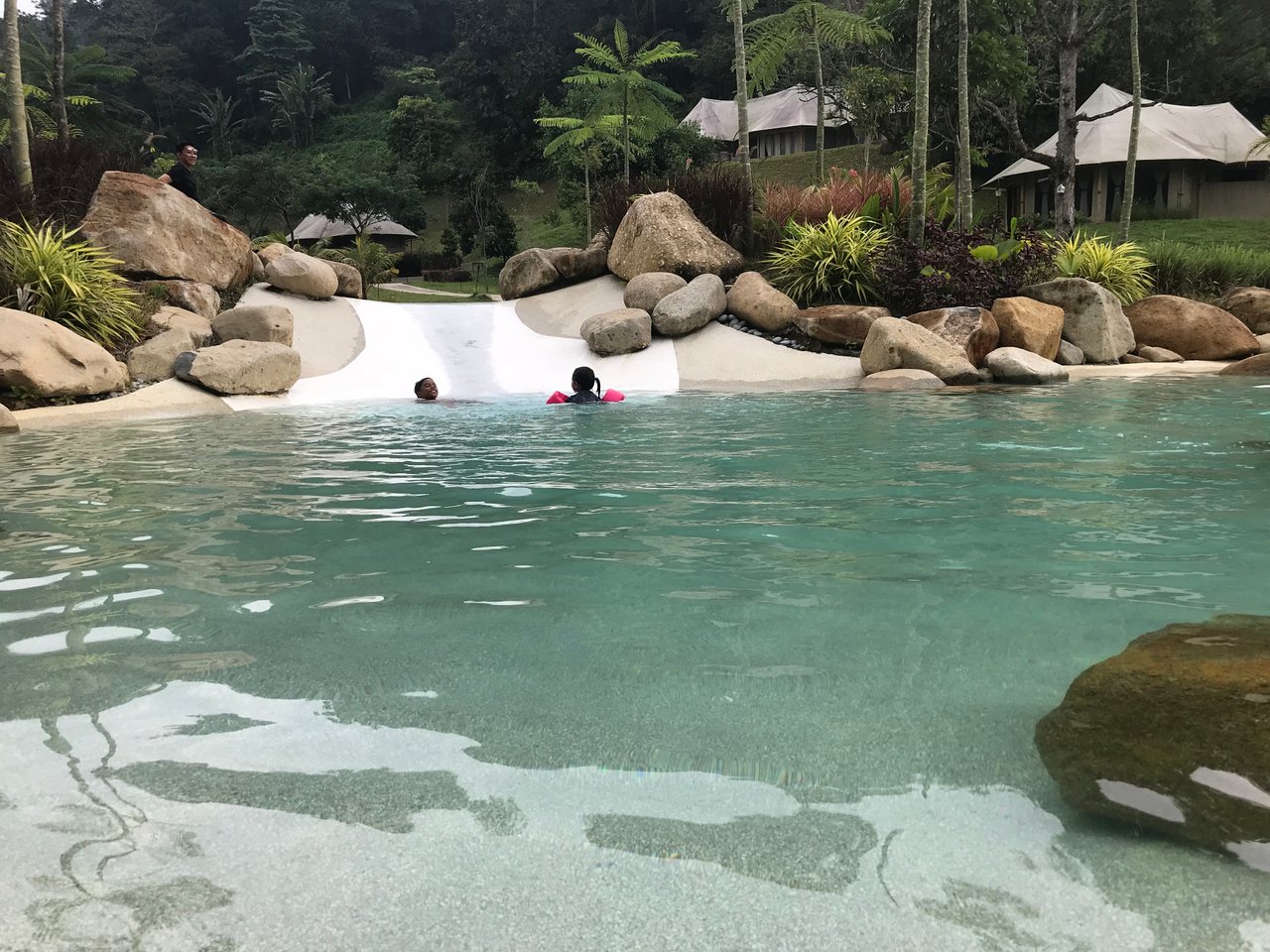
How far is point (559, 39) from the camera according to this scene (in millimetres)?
51188

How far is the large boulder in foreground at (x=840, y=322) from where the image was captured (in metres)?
13.0

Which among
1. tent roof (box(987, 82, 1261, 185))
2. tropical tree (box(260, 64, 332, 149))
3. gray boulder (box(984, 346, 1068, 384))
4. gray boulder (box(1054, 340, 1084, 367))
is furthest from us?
tropical tree (box(260, 64, 332, 149))

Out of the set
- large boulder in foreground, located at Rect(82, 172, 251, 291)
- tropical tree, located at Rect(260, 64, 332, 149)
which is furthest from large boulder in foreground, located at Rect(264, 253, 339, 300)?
tropical tree, located at Rect(260, 64, 332, 149)

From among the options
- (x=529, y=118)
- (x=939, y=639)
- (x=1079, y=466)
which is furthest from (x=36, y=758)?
(x=529, y=118)

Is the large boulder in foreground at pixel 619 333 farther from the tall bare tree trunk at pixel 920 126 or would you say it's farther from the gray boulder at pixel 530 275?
the tall bare tree trunk at pixel 920 126

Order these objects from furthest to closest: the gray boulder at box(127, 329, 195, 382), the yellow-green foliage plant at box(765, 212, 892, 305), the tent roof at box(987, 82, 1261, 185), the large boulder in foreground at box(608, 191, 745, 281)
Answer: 1. the tent roof at box(987, 82, 1261, 185)
2. the large boulder in foreground at box(608, 191, 745, 281)
3. the yellow-green foliage plant at box(765, 212, 892, 305)
4. the gray boulder at box(127, 329, 195, 382)

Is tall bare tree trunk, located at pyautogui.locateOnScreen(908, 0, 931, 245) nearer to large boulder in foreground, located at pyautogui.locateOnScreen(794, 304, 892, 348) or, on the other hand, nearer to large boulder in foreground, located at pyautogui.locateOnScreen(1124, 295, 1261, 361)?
large boulder in foreground, located at pyautogui.locateOnScreen(794, 304, 892, 348)

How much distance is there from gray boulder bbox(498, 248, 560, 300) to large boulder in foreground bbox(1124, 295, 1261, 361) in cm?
989

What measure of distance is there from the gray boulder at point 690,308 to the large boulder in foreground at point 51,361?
7351 millimetres

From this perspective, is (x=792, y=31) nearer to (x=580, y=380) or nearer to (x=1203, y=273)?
(x=1203, y=273)

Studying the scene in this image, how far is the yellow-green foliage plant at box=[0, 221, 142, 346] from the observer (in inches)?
460

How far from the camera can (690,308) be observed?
46.1ft

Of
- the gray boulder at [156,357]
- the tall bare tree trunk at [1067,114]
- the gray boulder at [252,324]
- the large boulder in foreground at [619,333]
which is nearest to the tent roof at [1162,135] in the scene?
the tall bare tree trunk at [1067,114]

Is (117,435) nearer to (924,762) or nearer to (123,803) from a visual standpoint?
(123,803)
